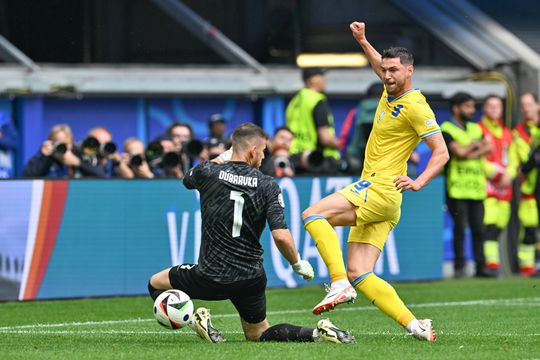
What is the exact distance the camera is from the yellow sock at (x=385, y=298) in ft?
30.6

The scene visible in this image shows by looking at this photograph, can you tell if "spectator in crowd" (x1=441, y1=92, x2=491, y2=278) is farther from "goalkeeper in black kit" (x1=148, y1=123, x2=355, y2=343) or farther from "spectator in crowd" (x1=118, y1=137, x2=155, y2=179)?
"goalkeeper in black kit" (x1=148, y1=123, x2=355, y2=343)

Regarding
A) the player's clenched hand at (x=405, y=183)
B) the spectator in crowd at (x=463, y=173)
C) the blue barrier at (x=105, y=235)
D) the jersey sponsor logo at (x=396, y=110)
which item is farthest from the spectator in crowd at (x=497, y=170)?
the player's clenched hand at (x=405, y=183)

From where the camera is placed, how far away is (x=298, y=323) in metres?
11.3

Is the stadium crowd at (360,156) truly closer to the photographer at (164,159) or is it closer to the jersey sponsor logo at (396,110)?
the photographer at (164,159)

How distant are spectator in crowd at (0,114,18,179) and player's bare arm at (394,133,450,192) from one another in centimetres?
892

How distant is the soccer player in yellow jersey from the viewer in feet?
30.8

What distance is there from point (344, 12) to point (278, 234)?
13.1 m

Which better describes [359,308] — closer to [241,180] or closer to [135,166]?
[135,166]

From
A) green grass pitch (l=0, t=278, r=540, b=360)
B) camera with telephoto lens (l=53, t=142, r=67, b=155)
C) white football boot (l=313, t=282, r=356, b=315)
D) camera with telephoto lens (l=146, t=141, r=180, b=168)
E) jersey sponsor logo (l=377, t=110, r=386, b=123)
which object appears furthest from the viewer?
camera with telephoto lens (l=146, t=141, r=180, b=168)

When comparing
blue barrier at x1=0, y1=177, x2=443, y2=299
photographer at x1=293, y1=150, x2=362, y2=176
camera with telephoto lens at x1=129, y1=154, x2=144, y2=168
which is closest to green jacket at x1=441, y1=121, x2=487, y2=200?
photographer at x1=293, y1=150, x2=362, y2=176

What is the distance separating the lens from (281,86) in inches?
764

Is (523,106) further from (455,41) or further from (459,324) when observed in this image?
(459,324)

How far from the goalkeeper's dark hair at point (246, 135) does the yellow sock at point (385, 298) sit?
1.27m

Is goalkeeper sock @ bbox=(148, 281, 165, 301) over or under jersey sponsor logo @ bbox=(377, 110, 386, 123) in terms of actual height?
under
